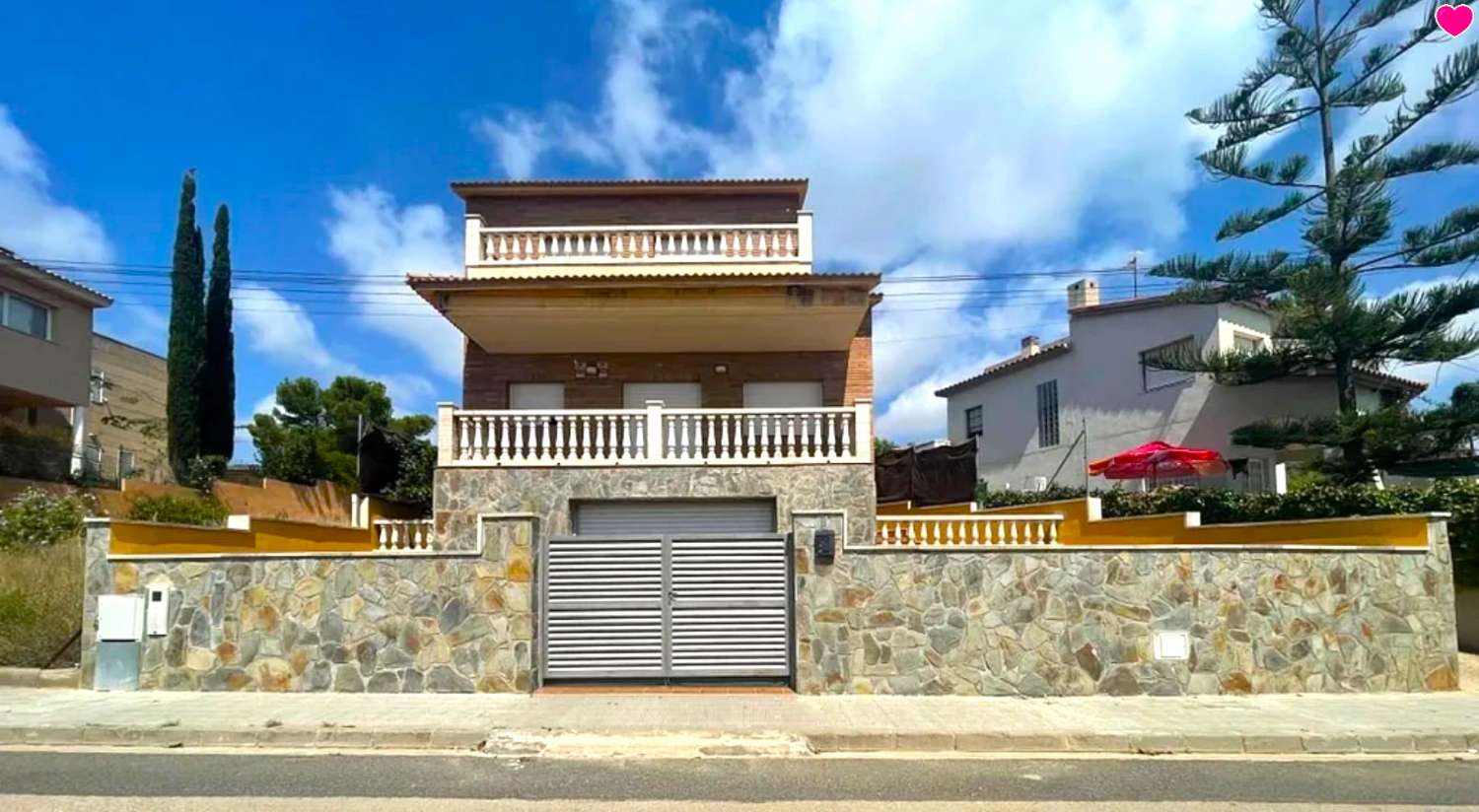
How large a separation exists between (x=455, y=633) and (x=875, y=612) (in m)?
4.57

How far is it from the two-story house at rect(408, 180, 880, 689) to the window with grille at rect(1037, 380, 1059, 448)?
9.89m

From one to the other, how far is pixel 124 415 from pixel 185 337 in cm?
900

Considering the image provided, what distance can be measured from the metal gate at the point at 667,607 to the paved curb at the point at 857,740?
2207 mm

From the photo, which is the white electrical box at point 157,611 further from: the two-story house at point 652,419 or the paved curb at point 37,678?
the two-story house at point 652,419

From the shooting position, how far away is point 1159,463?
18000 mm

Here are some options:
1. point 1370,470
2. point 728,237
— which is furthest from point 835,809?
point 1370,470

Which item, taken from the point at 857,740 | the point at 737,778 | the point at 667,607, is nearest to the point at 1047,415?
the point at 667,607

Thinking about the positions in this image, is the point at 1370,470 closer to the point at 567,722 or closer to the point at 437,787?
the point at 567,722

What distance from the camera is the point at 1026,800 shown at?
6.91m

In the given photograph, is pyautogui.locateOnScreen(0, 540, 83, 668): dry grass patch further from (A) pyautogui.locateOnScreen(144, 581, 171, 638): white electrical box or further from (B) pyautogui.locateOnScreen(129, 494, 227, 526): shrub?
(B) pyautogui.locateOnScreen(129, 494, 227, 526): shrub

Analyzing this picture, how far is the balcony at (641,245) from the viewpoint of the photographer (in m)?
17.1

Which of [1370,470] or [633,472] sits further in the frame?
Answer: [1370,470]

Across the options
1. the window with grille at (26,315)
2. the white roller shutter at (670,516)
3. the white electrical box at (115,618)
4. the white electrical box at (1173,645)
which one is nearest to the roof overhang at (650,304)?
the white roller shutter at (670,516)

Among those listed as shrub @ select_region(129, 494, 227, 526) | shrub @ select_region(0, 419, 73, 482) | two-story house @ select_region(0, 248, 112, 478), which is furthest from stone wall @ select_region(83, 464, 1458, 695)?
two-story house @ select_region(0, 248, 112, 478)
